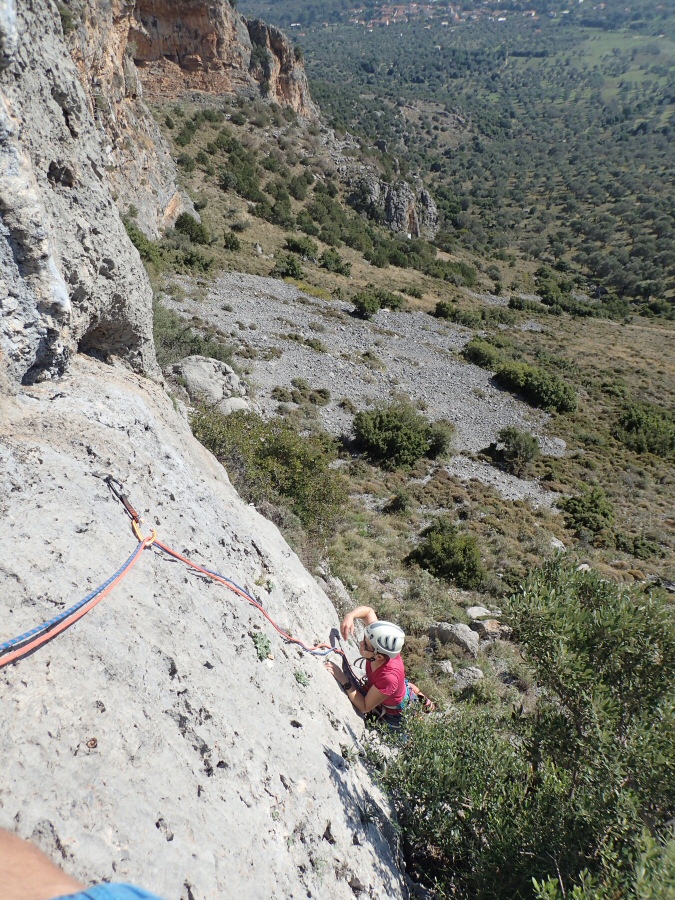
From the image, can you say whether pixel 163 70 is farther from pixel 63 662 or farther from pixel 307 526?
pixel 63 662

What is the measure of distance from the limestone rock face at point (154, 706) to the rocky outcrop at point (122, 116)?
2087cm

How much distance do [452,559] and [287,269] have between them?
2369 cm

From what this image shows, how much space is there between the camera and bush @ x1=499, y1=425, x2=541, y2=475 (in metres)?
17.5

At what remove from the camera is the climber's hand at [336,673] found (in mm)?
4475

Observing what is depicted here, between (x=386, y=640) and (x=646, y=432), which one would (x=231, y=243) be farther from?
(x=386, y=640)

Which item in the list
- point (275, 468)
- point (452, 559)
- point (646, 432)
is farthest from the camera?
point (646, 432)

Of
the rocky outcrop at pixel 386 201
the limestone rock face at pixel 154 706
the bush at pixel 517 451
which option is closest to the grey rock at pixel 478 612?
the limestone rock face at pixel 154 706

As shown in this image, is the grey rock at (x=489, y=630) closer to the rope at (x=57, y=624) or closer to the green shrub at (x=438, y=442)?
the rope at (x=57, y=624)

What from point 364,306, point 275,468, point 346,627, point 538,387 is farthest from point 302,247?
point 346,627

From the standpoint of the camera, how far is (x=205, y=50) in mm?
43219

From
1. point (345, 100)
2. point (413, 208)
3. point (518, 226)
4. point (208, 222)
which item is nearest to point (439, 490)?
point (208, 222)

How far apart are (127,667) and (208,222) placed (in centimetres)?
3331

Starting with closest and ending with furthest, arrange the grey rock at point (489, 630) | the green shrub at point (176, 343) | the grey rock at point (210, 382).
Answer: the grey rock at point (489, 630)
the grey rock at point (210, 382)
the green shrub at point (176, 343)

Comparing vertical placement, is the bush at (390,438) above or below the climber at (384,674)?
below
